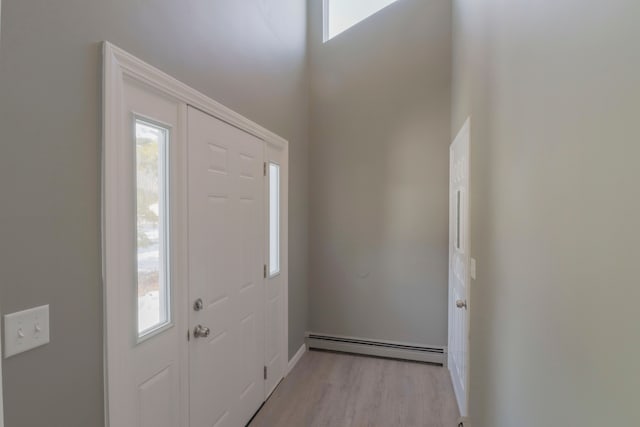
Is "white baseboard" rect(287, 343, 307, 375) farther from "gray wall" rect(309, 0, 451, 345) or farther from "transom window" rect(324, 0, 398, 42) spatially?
"transom window" rect(324, 0, 398, 42)

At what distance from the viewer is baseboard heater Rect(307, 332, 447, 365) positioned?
3250mm

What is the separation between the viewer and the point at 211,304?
1.85 meters

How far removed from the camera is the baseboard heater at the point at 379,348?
10.7ft

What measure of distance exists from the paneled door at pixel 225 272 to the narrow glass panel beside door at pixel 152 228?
158 mm

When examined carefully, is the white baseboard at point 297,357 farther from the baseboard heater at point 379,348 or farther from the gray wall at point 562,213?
the gray wall at point 562,213

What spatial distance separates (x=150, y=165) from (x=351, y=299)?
263 cm

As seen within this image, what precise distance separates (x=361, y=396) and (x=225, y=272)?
5.30 feet

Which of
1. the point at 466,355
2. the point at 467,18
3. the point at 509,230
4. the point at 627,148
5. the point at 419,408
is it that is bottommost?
the point at 419,408

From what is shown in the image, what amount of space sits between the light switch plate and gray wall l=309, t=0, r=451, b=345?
2.75 metres

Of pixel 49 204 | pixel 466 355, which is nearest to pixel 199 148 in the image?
pixel 49 204

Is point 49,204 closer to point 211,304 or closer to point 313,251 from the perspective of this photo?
point 211,304

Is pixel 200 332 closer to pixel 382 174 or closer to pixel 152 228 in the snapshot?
pixel 152 228

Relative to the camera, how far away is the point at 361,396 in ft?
8.71

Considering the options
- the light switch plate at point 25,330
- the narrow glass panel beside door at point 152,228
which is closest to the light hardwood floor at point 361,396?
the narrow glass panel beside door at point 152,228
